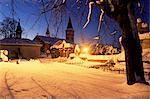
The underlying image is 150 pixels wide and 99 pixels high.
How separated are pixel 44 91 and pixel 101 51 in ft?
81.5

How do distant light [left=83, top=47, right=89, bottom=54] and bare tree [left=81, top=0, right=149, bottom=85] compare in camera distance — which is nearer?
bare tree [left=81, top=0, right=149, bottom=85]

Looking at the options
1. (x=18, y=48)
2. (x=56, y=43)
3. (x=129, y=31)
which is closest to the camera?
(x=129, y=31)

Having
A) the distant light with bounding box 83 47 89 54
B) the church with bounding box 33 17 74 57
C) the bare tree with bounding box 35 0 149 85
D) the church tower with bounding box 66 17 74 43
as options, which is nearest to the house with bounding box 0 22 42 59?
the church with bounding box 33 17 74 57

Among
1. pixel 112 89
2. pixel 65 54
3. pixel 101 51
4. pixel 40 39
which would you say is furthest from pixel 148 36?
pixel 40 39

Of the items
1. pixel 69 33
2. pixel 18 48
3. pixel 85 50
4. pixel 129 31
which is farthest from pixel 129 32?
pixel 69 33

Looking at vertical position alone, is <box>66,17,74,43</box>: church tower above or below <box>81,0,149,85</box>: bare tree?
above

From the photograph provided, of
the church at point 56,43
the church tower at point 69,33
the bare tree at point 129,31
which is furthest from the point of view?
the church tower at point 69,33

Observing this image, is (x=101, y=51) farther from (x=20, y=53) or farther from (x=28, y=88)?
(x=28, y=88)

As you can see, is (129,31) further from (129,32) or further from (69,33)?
(69,33)

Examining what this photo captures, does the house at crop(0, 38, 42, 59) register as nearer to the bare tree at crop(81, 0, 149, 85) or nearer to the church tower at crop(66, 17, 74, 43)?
the church tower at crop(66, 17, 74, 43)

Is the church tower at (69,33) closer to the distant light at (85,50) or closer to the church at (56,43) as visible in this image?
the church at (56,43)


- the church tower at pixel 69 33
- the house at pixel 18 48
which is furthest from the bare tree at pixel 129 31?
the church tower at pixel 69 33

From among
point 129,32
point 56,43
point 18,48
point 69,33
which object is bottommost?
point 129,32

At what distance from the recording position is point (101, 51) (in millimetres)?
31688
